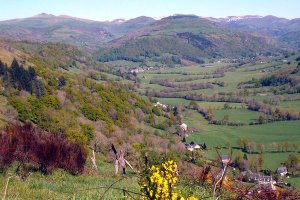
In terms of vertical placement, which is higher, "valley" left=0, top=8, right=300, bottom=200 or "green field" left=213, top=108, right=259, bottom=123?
"valley" left=0, top=8, right=300, bottom=200

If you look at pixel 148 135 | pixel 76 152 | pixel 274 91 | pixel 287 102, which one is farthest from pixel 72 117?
pixel 274 91

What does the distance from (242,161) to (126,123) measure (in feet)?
95.0

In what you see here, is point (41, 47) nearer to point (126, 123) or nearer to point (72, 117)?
point (126, 123)

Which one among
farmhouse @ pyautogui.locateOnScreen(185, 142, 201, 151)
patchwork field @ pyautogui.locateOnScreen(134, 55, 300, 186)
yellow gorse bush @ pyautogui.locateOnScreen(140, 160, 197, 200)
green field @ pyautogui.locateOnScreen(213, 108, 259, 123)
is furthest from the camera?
green field @ pyautogui.locateOnScreen(213, 108, 259, 123)

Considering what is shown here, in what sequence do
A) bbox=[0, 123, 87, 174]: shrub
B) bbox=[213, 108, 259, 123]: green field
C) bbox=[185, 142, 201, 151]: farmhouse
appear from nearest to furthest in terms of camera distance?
1. bbox=[0, 123, 87, 174]: shrub
2. bbox=[185, 142, 201, 151]: farmhouse
3. bbox=[213, 108, 259, 123]: green field

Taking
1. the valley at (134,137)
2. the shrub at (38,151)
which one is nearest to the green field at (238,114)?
the valley at (134,137)

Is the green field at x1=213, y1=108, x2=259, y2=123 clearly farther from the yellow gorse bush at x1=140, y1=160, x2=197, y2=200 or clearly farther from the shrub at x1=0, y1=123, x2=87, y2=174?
the yellow gorse bush at x1=140, y1=160, x2=197, y2=200

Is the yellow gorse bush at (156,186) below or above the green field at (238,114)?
above

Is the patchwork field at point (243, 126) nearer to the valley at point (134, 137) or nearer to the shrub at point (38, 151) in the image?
the valley at point (134, 137)

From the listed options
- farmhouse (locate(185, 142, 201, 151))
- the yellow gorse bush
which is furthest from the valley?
farmhouse (locate(185, 142, 201, 151))

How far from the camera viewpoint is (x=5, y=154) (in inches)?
Result: 495

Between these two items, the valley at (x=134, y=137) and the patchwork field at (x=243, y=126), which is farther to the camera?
the patchwork field at (x=243, y=126)

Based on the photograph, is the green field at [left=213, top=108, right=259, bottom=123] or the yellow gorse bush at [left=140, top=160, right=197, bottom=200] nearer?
the yellow gorse bush at [left=140, top=160, right=197, bottom=200]

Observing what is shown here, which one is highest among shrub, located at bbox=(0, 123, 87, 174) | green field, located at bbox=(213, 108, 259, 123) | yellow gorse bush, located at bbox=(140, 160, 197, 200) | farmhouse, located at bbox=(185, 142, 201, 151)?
yellow gorse bush, located at bbox=(140, 160, 197, 200)
